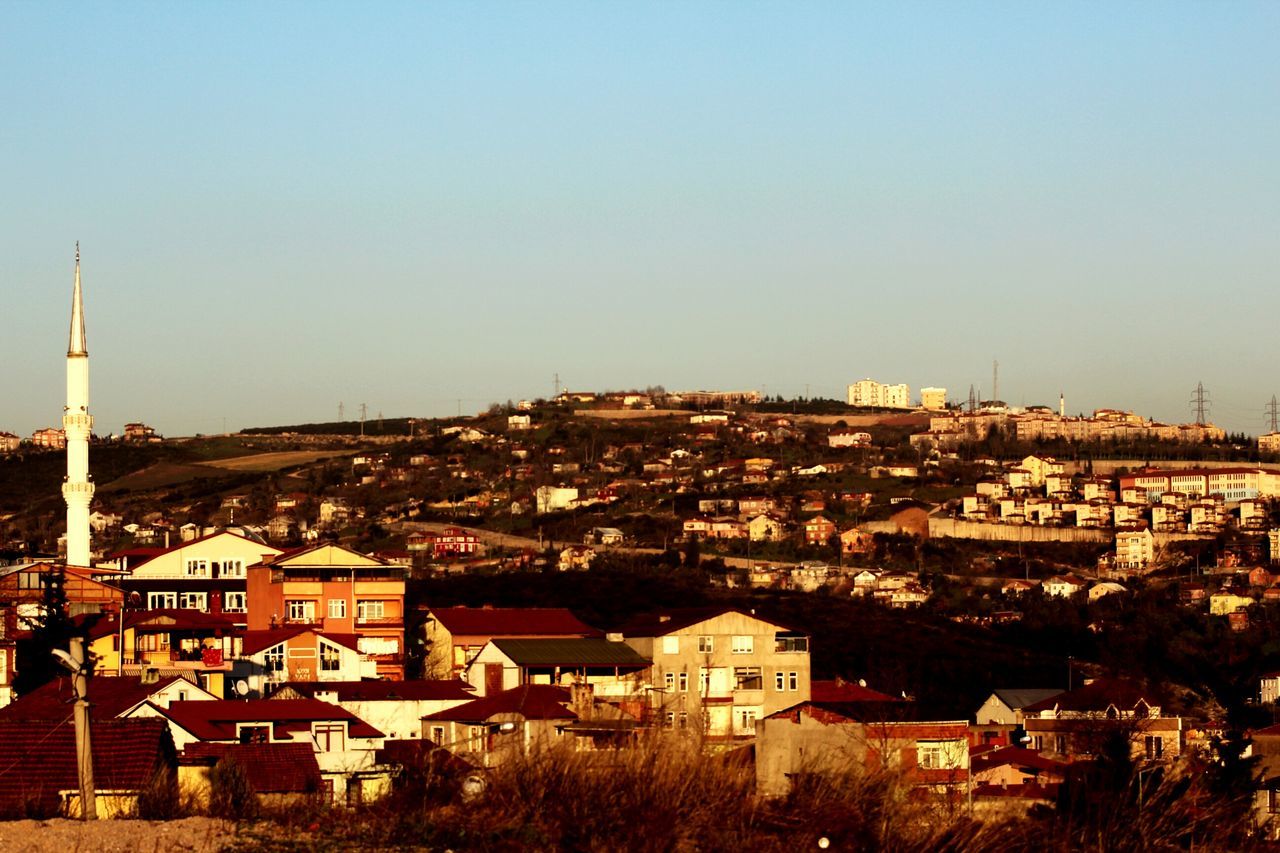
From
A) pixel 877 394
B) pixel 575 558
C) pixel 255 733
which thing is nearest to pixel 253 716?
pixel 255 733

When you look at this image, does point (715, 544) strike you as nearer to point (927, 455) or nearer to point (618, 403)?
point (927, 455)

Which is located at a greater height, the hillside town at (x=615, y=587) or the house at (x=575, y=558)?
the hillside town at (x=615, y=587)

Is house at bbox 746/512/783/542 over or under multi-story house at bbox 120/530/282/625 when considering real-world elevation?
under

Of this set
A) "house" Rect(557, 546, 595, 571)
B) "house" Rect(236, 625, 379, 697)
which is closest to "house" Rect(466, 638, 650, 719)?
"house" Rect(236, 625, 379, 697)

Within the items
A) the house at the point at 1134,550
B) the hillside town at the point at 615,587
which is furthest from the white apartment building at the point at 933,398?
the house at the point at 1134,550

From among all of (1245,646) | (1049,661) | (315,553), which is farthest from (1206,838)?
(1245,646)

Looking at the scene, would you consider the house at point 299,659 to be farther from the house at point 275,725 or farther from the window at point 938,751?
the window at point 938,751

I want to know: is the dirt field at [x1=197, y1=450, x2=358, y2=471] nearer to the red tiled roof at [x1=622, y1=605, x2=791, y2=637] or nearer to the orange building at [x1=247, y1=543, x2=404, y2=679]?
the orange building at [x1=247, y1=543, x2=404, y2=679]

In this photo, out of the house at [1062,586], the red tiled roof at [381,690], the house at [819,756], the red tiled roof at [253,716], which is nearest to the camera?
the house at [819,756]
